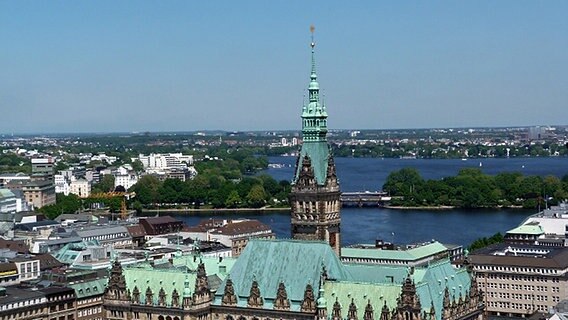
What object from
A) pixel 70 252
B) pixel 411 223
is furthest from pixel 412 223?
pixel 70 252

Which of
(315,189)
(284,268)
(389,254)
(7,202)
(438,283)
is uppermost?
(315,189)

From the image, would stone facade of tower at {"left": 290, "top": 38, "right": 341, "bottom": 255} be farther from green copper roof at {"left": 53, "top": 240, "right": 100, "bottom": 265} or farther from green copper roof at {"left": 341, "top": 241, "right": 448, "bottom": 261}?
green copper roof at {"left": 53, "top": 240, "right": 100, "bottom": 265}

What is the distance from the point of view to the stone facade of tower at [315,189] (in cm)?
6994

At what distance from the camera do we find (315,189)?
230 ft

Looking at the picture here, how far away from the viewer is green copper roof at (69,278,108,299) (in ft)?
277

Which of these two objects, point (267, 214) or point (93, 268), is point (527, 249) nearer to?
point (93, 268)

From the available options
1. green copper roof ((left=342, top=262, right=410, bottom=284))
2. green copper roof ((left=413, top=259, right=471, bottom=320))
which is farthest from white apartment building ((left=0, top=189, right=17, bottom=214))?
green copper roof ((left=413, top=259, right=471, bottom=320))

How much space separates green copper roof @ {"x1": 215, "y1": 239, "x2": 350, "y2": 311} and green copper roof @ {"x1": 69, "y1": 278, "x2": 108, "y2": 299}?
82.4ft

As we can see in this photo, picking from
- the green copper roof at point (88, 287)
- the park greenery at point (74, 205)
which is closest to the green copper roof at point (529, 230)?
the green copper roof at point (88, 287)

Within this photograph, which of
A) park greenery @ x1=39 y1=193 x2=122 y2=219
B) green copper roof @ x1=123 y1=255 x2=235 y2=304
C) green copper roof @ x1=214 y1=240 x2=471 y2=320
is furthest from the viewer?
park greenery @ x1=39 y1=193 x2=122 y2=219

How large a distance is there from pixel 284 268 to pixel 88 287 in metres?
30.4

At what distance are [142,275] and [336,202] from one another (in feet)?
49.5

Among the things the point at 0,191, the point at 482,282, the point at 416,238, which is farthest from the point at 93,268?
the point at 0,191

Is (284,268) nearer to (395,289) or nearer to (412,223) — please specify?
(395,289)
